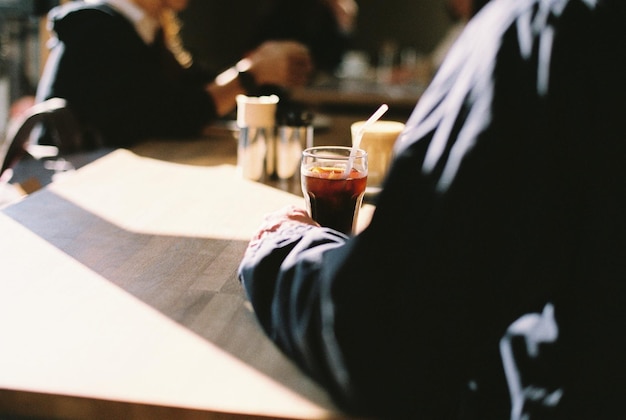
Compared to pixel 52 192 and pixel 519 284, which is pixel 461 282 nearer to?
pixel 519 284

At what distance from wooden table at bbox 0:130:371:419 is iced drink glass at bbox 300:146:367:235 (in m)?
0.14

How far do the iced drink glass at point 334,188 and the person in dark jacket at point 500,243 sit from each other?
44cm

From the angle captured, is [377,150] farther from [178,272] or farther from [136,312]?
[136,312]

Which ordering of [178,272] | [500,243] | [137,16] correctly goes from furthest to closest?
[137,16], [178,272], [500,243]

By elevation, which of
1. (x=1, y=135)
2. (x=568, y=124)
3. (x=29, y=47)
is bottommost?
(x=1, y=135)

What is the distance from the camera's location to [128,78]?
2246mm

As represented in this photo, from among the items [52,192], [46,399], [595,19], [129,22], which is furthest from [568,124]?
[129,22]

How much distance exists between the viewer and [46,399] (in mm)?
656

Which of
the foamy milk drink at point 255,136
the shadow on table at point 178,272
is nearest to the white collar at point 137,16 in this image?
the foamy milk drink at point 255,136

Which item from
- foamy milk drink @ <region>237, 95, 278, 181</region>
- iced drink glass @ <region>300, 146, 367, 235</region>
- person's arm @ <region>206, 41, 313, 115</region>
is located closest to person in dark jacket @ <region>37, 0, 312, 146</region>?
person's arm @ <region>206, 41, 313, 115</region>

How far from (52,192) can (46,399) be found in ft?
2.61

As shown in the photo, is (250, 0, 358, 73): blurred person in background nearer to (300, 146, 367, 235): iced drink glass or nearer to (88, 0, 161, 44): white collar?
(88, 0, 161, 44): white collar

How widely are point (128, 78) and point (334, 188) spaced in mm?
1362

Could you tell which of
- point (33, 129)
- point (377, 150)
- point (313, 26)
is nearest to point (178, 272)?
point (377, 150)
